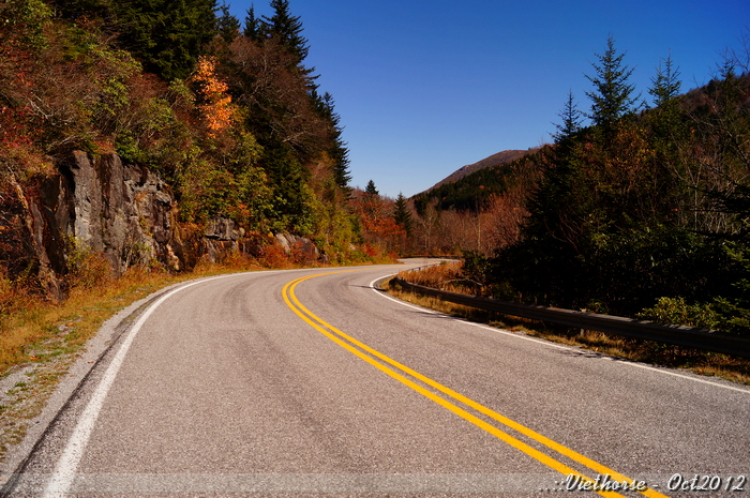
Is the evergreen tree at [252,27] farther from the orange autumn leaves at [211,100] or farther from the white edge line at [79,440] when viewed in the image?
the white edge line at [79,440]

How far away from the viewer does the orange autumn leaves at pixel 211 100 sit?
81.2ft

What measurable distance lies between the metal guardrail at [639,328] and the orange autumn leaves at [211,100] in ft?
69.7

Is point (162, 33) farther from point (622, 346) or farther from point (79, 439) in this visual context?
point (622, 346)

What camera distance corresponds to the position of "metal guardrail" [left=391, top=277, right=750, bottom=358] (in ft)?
19.1

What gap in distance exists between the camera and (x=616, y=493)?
278cm

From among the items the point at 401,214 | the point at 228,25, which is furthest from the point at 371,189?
the point at 228,25

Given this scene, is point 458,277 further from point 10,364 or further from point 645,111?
point 10,364

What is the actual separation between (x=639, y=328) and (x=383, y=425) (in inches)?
217

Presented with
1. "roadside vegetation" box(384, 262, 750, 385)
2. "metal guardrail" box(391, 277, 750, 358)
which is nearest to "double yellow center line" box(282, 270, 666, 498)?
"roadside vegetation" box(384, 262, 750, 385)

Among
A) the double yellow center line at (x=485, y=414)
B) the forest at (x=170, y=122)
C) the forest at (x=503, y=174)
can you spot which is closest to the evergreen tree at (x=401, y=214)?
the forest at (x=170, y=122)

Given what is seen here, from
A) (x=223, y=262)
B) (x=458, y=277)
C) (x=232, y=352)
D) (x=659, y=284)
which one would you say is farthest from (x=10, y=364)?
(x=223, y=262)

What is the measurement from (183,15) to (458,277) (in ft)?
76.6

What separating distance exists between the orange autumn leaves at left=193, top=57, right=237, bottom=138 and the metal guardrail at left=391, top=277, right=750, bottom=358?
21.3 metres

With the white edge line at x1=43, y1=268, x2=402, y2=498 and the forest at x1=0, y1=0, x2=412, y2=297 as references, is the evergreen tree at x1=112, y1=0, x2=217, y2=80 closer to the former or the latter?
the forest at x1=0, y1=0, x2=412, y2=297
